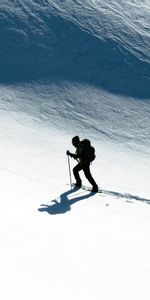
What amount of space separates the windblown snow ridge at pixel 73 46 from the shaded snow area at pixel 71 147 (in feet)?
0.14

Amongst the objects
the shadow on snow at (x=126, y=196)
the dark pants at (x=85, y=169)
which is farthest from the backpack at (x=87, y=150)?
the shadow on snow at (x=126, y=196)

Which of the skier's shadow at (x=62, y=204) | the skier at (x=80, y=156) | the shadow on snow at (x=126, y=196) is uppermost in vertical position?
the skier at (x=80, y=156)

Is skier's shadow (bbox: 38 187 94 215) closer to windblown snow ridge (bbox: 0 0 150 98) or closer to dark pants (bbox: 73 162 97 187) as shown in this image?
dark pants (bbox: 73 162 97 187)

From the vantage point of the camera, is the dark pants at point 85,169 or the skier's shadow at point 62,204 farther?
the dark pants at point 85,169

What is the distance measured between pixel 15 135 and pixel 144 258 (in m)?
8.16

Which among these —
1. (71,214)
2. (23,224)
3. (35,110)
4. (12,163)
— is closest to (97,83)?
(35,110)

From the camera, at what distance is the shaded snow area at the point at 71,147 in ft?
20.9

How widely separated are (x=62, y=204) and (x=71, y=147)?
16.1ft

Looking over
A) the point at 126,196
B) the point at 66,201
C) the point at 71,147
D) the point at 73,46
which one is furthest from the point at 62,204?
the point at 73,46

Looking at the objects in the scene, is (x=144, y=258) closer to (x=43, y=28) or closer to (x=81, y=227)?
(x=81, y=227)

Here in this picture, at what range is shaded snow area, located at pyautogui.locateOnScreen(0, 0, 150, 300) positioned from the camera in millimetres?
6379

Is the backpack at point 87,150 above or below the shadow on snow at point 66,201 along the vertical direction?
above

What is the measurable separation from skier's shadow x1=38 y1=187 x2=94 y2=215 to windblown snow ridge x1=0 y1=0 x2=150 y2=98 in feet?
25.7

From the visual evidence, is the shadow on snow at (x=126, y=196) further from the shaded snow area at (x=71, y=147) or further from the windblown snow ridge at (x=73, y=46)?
the windblown snow ridge at (x=73, y=46)
